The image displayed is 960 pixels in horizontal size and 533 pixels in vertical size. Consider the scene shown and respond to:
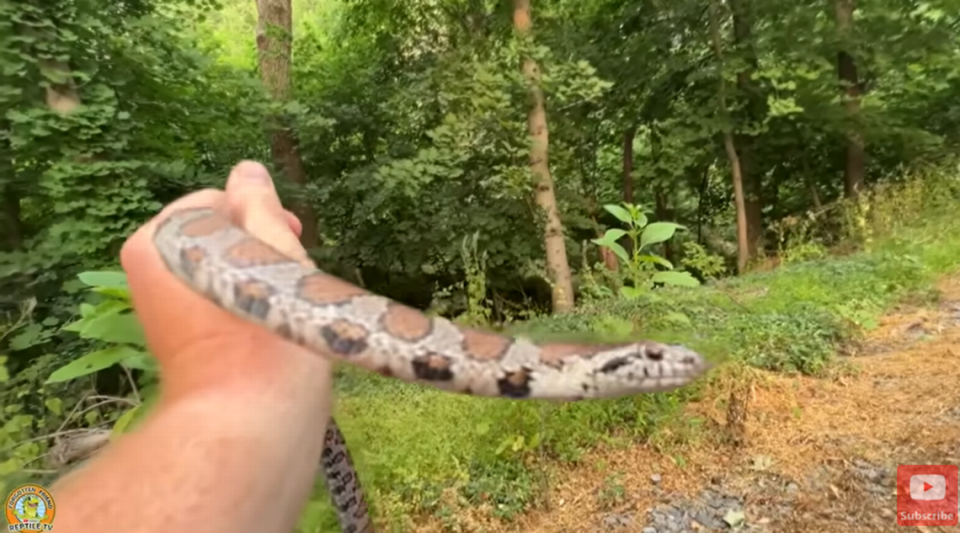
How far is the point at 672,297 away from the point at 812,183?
10801 millimetres

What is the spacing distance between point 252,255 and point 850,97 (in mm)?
13921

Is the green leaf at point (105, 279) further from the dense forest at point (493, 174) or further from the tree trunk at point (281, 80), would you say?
the tree trunk at point (281, 80)

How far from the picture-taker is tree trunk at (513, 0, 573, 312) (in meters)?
10.5

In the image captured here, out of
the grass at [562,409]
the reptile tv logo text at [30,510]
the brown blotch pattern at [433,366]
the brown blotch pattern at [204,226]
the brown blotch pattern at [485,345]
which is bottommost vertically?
the grass at [562,409]

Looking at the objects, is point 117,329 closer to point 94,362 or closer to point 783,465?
point 94,362

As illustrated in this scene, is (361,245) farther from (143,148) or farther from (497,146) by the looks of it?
(143,148)

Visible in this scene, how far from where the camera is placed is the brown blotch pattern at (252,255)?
6.47 ft

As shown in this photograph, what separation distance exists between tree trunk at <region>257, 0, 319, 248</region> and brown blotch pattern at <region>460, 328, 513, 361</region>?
26.7 feet

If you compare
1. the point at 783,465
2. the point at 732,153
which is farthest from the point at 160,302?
the point at 732,153

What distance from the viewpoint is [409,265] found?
12.3m

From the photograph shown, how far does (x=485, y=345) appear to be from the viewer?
81.7 inches

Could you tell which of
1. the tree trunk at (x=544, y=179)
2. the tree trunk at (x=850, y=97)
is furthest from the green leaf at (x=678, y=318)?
the tree trunk at (x=850, y=97)

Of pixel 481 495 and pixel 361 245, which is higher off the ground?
pixel 361 245

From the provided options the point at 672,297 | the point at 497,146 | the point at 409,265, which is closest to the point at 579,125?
the point at 497,146
